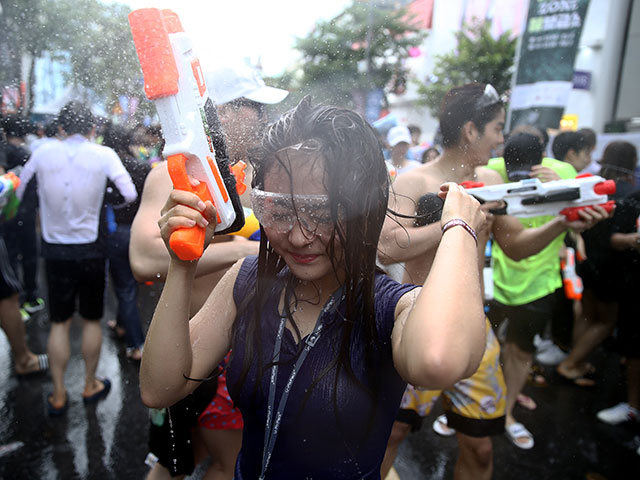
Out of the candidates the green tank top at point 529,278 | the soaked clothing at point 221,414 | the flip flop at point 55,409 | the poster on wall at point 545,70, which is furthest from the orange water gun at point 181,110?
the flip flop at point 55,409

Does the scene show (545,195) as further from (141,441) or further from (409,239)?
(141,441)

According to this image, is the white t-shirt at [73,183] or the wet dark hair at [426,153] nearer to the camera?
the white t-shirt at [73,183]

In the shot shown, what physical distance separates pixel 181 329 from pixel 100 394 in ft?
9.92

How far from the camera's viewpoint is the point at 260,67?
1786mm

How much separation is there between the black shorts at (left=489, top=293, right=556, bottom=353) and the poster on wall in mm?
1169

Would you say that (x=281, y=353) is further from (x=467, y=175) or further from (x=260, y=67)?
(x=467, y=175)

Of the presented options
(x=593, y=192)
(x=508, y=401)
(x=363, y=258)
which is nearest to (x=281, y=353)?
(x=363, y=258)

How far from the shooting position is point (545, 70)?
2.85 m

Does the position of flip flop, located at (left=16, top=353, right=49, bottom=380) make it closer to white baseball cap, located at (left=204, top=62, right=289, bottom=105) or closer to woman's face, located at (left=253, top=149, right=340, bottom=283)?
white baseball cap, located at (left=204, top=62, right=289, bottom=105)

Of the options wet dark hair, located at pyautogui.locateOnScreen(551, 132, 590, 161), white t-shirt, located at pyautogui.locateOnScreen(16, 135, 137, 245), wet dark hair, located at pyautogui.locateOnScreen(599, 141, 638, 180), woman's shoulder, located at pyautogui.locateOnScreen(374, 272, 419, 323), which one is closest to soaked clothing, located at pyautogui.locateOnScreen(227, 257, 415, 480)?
woman's shoulder, located at pyautogui.locateOnScreen(374, 272, 419, 323)

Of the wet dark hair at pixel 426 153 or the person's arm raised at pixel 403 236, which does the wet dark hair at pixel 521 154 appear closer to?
the person's arm raised at pixel 403 236

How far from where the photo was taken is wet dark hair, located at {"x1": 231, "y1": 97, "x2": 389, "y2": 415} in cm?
108

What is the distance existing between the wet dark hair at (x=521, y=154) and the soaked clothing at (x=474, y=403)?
749 millimetres

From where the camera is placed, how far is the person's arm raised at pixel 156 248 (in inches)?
68.5
